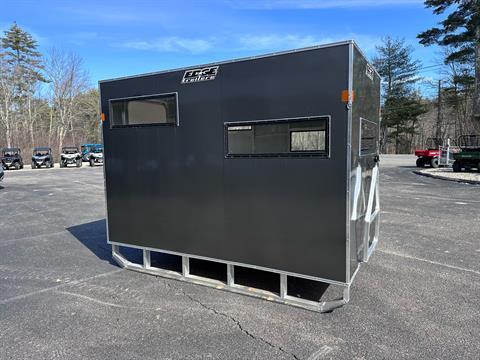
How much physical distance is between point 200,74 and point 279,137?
1.21m

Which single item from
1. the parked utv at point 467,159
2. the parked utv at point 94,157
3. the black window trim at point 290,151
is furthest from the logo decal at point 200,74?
the parked utv at point 94,157

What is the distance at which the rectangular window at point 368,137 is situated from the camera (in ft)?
12.5

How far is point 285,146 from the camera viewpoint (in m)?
3.54

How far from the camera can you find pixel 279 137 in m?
3.55

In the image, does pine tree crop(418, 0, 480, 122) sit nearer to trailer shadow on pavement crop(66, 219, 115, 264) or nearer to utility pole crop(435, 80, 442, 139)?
utility pole crop(435, 80, 442, 139)

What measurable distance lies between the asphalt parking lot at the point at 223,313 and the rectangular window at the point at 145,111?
203 centimetres

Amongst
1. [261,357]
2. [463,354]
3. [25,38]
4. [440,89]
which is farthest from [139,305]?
[25,38]

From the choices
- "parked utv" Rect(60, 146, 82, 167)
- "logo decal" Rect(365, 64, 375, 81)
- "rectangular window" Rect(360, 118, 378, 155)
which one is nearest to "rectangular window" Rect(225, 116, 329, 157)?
"rectangular window" Rect(360, 118, 378, 155)

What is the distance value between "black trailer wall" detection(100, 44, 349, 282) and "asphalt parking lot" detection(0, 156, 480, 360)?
1.70 ft

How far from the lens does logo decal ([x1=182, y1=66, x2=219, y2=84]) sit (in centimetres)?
387

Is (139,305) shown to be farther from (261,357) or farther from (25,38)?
(25,38)

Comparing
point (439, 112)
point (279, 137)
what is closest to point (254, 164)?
point (279, 137)

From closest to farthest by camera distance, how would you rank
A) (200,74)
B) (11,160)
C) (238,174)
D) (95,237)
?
1. (238,174)
2. (200,74)
3. (95,237)
4. (11,160)

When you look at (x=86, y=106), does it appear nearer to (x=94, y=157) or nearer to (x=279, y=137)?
(x=94, y=157)
